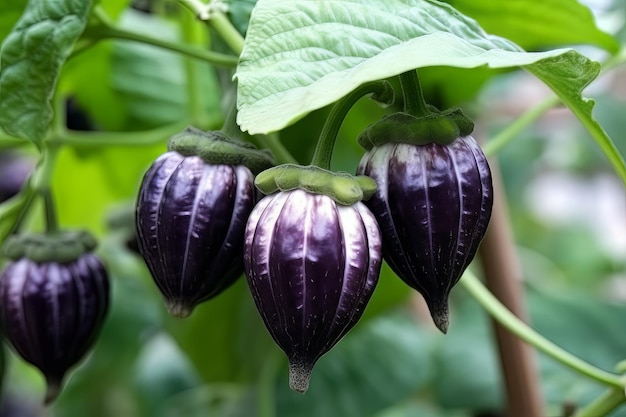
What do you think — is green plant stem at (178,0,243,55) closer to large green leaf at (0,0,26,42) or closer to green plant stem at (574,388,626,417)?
large green leaf at (0,0,26,42)

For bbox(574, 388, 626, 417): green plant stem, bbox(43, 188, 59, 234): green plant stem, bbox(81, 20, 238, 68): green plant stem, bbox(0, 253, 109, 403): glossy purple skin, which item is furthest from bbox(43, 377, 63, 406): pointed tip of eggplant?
bbox(574, 388, 626, 417): green plant stem

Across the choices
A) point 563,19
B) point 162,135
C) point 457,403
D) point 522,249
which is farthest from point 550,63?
point 522,249

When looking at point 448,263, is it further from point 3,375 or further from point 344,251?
point 3,375

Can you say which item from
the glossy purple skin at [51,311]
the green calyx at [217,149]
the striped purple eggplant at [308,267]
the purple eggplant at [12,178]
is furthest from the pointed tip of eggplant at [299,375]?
the purple eggplant at [12,178]

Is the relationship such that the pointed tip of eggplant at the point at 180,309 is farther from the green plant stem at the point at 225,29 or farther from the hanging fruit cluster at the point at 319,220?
the green plant stem at the point at 225,29

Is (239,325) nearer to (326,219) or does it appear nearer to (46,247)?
(46,247)

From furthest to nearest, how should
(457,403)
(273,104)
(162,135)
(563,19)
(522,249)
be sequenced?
1. (522,249)
2. (457,403)
3. (162,135)
4. (563,19)
5. (273,104)
